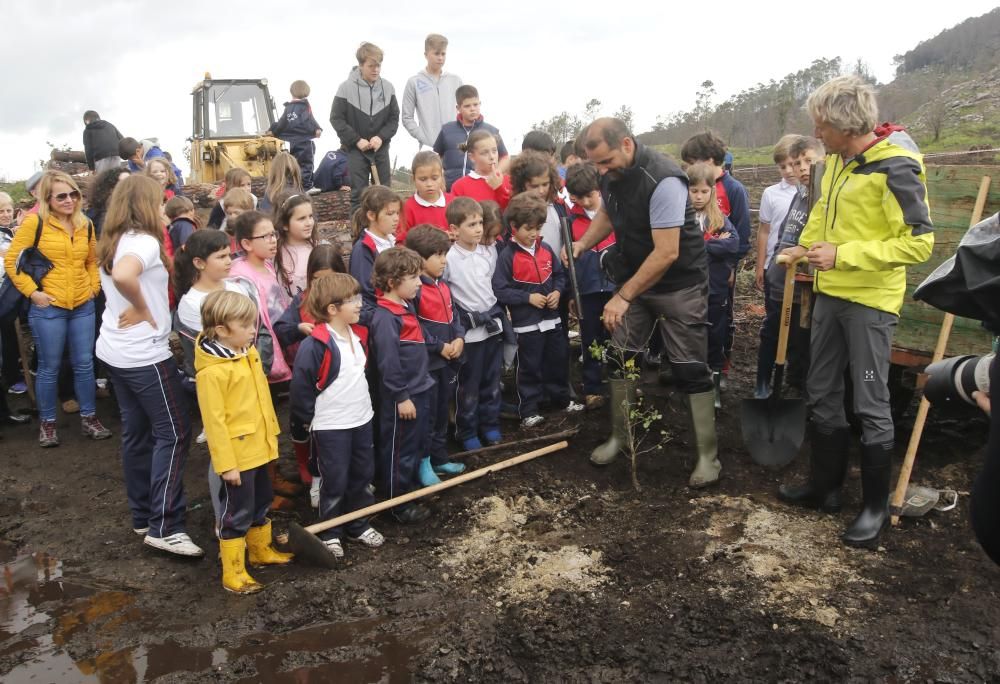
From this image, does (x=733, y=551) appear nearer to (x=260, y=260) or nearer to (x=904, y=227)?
(x=904, y=227)

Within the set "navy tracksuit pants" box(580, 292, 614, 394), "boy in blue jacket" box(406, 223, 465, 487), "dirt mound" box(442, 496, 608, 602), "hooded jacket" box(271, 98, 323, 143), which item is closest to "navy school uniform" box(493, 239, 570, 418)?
"navy tracksuit pants" box(580, 292, 614, 394)

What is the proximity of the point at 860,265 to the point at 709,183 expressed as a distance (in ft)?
7.30

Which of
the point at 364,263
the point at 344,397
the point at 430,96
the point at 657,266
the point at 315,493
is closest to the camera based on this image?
the point at 344,397

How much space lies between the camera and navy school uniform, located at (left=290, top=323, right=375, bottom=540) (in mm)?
4125

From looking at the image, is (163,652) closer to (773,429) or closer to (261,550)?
(261,550)

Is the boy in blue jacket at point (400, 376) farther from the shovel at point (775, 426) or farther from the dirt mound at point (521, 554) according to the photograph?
the shovel at point (775, 426)

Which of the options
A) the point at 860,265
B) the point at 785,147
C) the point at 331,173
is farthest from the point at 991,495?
the point at 331,173

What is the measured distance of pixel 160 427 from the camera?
14.1ft

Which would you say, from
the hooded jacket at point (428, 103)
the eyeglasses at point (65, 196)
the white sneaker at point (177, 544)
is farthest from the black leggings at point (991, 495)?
the hooded jacket at point (428, 103)

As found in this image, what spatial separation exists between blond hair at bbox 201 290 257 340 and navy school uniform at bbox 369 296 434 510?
2.86 ft

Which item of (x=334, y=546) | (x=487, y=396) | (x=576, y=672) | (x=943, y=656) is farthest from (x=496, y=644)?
(x=487, y=396)

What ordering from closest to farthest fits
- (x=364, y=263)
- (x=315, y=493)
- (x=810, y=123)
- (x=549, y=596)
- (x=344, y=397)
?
(x=549, y=596) < (x=344, y=397) < (x=315, y=493) < (x=364, y=263) < (x=810, y=123)

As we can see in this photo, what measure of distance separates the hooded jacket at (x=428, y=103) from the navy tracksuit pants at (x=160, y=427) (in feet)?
14.7

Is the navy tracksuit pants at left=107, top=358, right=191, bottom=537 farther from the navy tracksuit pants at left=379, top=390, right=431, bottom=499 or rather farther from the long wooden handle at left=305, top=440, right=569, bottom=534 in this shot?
the navy tracksuit pants at left=379, top=390, right=431, bottom=499
